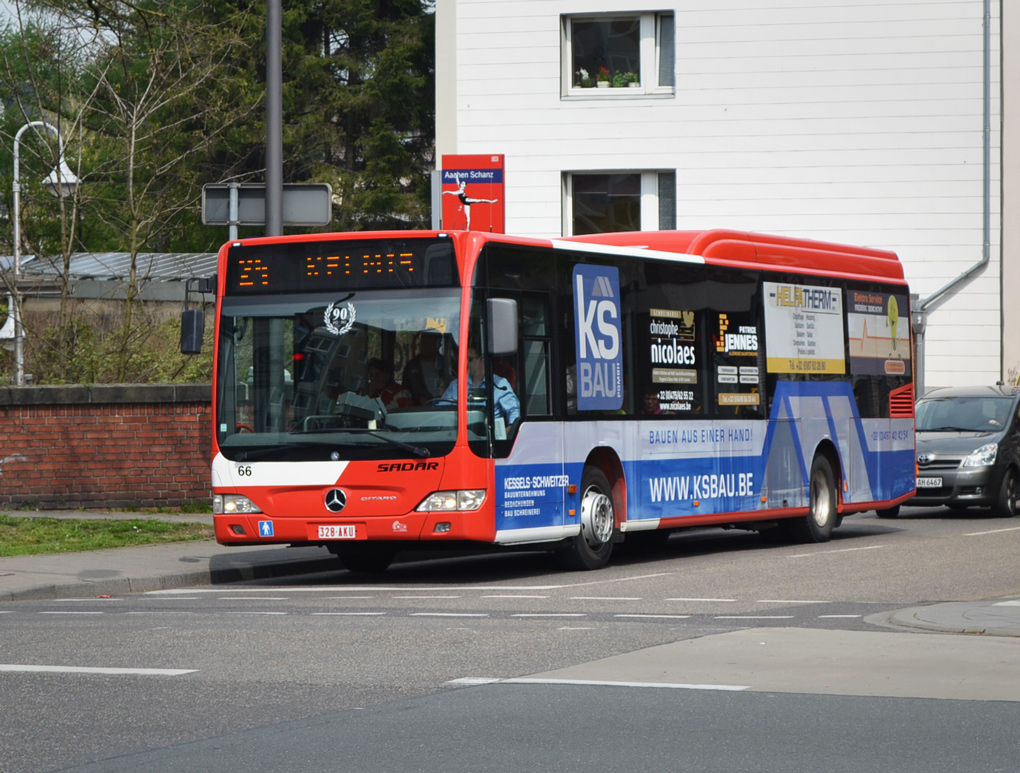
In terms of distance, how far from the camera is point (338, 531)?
13359mm

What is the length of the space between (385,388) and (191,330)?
1929mm

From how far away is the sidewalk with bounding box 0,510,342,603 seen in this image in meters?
13.4

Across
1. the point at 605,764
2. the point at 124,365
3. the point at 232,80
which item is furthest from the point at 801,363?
the point at 232,80

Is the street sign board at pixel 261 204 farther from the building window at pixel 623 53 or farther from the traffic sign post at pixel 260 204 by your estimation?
the building window at pixel 623 53

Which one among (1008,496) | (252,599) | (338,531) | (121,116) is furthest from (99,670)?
(1008,496)

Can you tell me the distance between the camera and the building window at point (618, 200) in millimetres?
33250

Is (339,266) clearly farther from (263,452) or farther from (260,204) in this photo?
(260,204)

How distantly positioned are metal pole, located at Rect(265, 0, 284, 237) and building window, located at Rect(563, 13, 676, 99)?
55.4ft

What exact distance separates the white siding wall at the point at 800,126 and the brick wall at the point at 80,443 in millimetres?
14439

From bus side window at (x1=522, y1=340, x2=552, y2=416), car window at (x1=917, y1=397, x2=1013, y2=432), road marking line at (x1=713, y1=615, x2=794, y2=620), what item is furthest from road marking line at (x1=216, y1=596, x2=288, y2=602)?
car window at (x1=917, y1=397, x2=1013, y2=432)

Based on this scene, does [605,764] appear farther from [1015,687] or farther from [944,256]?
[944,256]

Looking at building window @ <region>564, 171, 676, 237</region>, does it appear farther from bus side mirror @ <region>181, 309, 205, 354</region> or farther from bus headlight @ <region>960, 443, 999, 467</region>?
bus side mirror @ <region>181, 309, 205, 354</region>

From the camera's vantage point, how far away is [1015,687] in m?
7.91

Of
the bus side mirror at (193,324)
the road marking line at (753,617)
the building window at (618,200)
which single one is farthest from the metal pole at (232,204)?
the building window at (618,200)
